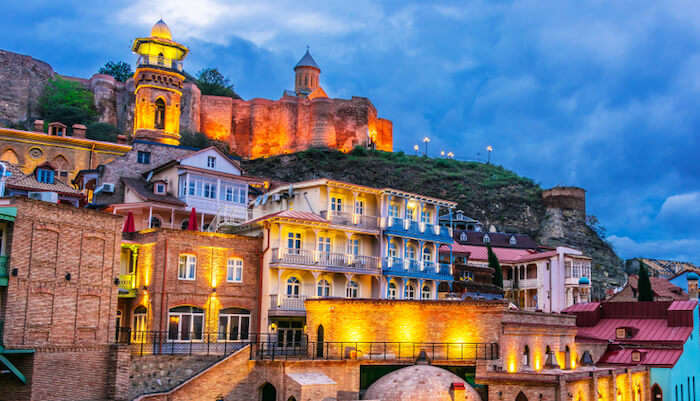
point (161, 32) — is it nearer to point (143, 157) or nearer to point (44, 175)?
point (143, 157)

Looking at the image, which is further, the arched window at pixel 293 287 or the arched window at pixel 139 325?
the arched window at pixel 293 287

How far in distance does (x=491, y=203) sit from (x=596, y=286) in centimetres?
1933

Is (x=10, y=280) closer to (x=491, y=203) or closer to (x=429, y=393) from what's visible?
(x=429, y=393)

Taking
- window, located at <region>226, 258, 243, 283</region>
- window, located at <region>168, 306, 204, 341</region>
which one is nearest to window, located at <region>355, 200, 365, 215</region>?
window, located at <region>226, 258, 243, 283</region>

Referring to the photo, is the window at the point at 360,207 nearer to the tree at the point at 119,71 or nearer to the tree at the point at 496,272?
the tree at the point at 496,272

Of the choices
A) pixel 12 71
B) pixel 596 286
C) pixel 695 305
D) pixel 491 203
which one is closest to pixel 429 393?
pixel 695 305

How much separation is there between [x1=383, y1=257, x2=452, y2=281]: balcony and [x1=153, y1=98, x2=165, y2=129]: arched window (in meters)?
32.7

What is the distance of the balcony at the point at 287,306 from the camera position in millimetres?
38250

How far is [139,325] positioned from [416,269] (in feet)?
60.3

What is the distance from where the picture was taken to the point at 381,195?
45.0 metres

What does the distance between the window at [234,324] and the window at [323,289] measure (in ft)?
15.5

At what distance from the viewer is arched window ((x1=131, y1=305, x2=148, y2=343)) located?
36.1 m

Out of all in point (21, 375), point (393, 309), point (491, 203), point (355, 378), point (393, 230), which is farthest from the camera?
point (491, 203)

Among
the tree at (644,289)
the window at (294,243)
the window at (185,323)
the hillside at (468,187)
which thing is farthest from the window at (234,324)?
the hillside at (468,187)
